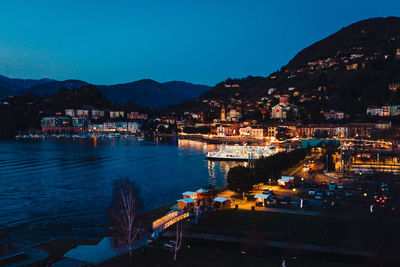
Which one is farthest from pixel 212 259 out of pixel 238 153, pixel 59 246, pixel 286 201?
pixel 238 153

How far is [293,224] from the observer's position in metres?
9.47

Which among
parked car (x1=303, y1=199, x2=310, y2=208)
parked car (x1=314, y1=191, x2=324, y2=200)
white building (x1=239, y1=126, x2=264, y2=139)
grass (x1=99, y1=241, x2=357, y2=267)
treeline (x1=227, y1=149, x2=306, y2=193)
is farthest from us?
white building (x1=239, y1=126, x2=264, y2=139)

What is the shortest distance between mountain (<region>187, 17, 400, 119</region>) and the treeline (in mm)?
39943

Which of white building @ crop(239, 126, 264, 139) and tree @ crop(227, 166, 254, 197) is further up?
white building @ crop(239, 126, 264, 139)

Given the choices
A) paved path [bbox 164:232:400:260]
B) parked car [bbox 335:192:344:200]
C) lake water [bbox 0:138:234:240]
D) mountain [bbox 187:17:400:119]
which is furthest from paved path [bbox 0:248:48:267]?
mountain [bbox 187:17:400:119]

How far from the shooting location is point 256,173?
50.1 ft

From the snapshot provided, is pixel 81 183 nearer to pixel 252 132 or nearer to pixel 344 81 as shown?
pixel 252 132

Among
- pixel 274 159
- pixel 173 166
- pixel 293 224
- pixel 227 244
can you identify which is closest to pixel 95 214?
pixel 227 244

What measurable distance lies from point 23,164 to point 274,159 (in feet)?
66.8

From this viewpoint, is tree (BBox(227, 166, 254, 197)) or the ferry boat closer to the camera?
tree (BBox(227, 166, 254, 197))

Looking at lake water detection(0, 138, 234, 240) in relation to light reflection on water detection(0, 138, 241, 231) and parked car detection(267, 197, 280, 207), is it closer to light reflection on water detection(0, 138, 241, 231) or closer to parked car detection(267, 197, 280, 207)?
light reflection on water detection(0, 138, 241, 231)

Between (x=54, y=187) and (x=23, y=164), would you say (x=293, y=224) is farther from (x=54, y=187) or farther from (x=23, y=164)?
(x=23, y=164)

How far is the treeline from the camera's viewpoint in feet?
43.3

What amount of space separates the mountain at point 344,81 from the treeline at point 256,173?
3994 centimetres
